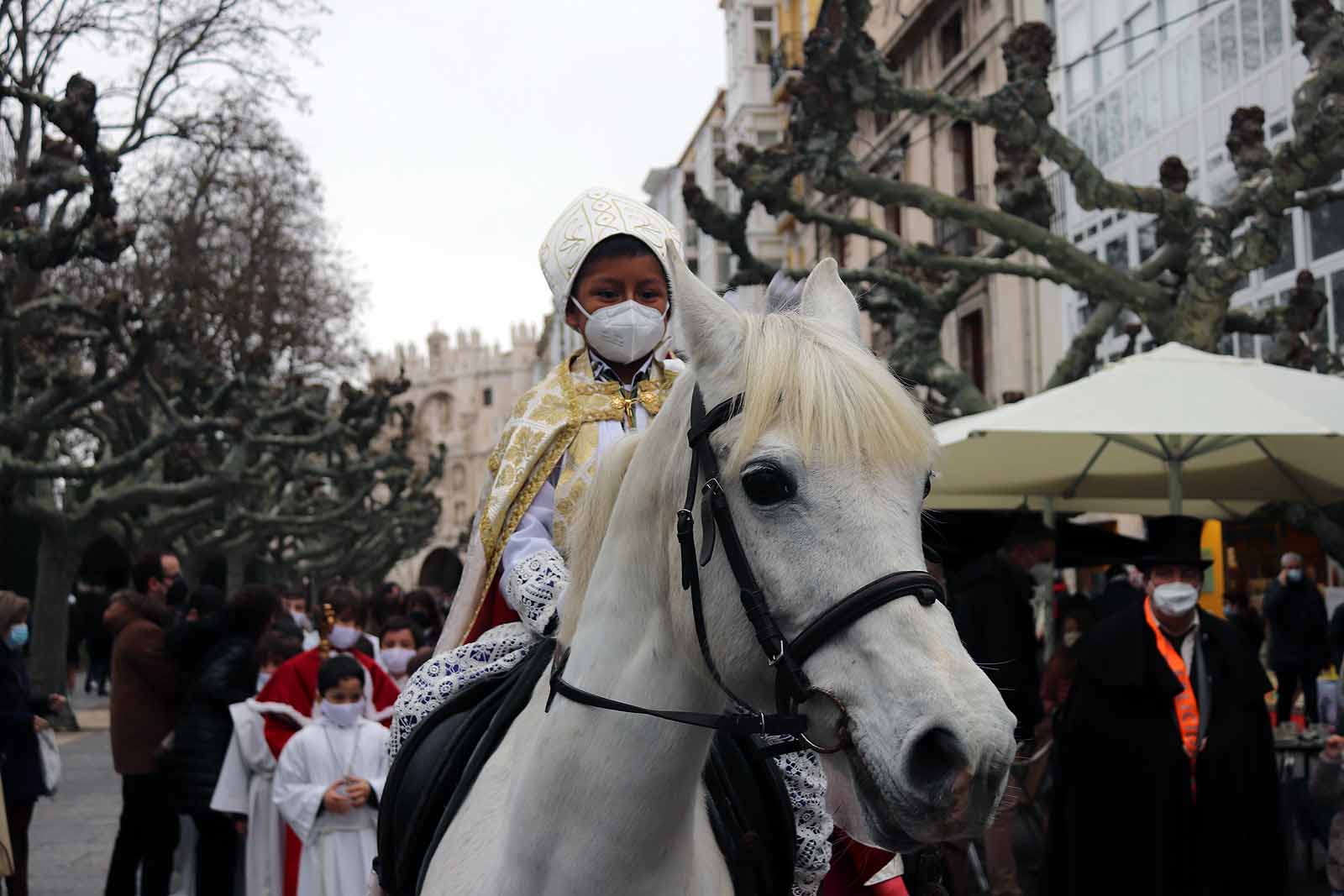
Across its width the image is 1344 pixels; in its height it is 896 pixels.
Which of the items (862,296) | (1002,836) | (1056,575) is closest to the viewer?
(862,296)

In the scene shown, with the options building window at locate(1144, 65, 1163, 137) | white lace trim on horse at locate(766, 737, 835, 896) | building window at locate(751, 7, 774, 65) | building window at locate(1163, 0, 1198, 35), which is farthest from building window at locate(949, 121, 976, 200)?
white lace trim on horse at locate(766, 737, 835, 896)

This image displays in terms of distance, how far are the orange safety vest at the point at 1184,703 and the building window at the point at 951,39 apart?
1066 inches

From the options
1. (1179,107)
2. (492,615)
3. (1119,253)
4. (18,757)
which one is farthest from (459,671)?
(1119,253)

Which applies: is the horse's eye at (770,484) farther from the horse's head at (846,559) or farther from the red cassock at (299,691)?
the red cassock at (299,691)

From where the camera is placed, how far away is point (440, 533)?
397ft

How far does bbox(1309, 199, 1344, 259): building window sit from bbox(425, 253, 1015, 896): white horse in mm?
19113

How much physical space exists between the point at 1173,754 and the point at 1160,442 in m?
2.94

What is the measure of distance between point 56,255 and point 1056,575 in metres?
14.0

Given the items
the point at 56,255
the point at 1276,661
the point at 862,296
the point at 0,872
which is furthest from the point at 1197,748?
the point at 56,255

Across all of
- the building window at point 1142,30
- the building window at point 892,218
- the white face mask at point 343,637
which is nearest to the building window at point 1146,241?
the building window at point 1142,30

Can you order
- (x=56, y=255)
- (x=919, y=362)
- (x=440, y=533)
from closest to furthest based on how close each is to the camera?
(x=56, y=255), (x=919, y=362), (x=440, y=533)

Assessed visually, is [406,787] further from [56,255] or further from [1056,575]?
[1056,575]

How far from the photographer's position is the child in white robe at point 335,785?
23.4ft

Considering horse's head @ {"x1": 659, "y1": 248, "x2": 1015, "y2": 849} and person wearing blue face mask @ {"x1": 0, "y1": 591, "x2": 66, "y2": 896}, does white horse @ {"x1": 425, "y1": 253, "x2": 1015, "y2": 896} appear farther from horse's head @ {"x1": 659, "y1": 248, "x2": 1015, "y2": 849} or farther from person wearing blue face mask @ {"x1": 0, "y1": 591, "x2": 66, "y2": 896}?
person wearing blue face mask @ {"x1": 0, "y1": 591, "x2": 66, "y2": 896}
